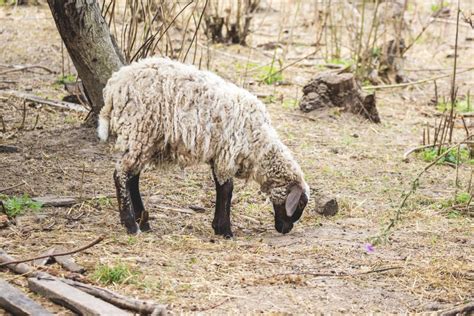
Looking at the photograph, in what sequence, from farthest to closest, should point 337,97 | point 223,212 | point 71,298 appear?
point 337,97, point 223,212, point 71,298

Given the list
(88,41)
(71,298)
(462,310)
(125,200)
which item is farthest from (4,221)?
(462,310)

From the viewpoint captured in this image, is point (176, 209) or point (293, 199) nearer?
point (293, 199)

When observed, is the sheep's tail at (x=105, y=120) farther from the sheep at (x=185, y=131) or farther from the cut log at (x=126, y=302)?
the cut log at (x=126, y=302)

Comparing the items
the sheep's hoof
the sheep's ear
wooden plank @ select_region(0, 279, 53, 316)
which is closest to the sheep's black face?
the sheep's ear

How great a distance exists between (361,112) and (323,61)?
9.45 feet

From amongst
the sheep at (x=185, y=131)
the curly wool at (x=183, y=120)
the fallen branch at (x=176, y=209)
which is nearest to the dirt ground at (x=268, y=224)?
the fallen branch at (x=176, y=209)

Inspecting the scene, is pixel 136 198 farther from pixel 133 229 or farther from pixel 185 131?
pixel 185 131

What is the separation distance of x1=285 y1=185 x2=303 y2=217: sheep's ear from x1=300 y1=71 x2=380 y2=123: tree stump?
430 cm

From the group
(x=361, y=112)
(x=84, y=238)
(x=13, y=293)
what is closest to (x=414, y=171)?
(x=361, y=112)

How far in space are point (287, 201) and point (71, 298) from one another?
107 inches

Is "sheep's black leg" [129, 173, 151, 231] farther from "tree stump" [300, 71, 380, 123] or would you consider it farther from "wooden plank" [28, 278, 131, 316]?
"tree stump" [300, 71, 380, 123]

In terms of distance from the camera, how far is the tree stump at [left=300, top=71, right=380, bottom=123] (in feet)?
36.4

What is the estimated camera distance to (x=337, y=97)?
11.2m

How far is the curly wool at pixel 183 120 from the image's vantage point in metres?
6.44
